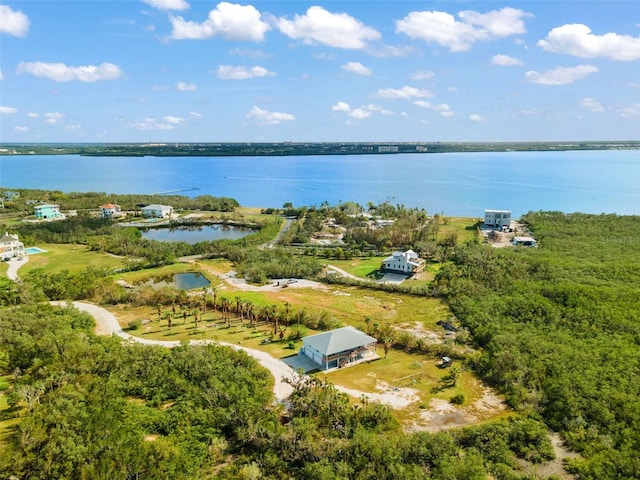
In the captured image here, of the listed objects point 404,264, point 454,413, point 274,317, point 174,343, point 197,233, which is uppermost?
point 404,264

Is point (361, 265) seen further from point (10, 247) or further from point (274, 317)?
point (10, 247)

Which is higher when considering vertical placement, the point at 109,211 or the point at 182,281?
the point at 109,211

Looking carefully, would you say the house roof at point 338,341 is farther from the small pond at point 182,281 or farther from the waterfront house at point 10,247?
the waterfront house at point 10,247

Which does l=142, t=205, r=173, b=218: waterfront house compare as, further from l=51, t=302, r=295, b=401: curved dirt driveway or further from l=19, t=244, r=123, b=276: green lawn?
l=51, t=302, r=295, b=401: curved dirt driveway

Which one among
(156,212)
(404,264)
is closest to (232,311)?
(404,264)

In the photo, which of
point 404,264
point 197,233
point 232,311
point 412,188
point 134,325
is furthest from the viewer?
point 412,188

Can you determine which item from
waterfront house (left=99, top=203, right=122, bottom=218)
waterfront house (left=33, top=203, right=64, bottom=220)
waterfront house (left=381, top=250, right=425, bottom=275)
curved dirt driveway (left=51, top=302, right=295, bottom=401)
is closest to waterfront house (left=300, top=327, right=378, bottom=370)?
curved dirt driveway (left=51, top=302, right=295, bottom=401)
